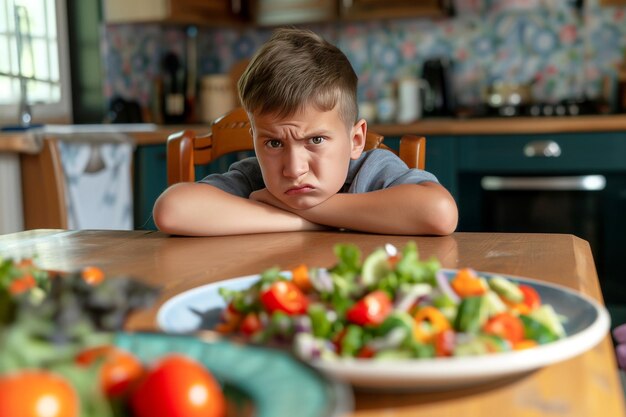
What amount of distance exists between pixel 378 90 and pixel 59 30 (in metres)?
1.48

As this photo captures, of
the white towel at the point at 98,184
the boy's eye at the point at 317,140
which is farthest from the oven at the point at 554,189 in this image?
the boy's eye at the point at 317,140

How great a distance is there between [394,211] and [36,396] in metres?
0.92

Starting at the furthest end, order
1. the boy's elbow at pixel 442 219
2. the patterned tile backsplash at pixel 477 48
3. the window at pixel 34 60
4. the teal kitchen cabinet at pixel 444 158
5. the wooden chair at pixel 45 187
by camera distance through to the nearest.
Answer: the patterned tile backsplash at pixel 477 48, the window at pixel 34 60, the teal kitchen cabinet at pixel 444 158, the wooden chair at pixel 45 187, the boy's elbow at pixel 442 219

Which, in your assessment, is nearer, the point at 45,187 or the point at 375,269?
the point at 375,269

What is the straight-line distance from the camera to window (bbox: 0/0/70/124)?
315cm

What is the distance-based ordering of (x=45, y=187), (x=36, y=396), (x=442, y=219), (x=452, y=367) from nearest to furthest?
(x=36, y=396) < (x=452, y=367) < (x=442, y=219) < (x=45, y=187)

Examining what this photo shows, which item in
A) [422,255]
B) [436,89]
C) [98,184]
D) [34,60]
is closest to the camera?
[422,255]

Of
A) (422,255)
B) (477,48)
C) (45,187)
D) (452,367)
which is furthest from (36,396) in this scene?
(477,48)

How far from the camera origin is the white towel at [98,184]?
2682 millimetres

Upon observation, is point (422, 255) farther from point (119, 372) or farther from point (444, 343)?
point (119, 372)

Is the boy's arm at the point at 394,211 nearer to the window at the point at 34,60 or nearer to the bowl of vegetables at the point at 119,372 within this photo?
the bowl of vegetables at the point at 119,372

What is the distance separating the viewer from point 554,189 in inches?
112

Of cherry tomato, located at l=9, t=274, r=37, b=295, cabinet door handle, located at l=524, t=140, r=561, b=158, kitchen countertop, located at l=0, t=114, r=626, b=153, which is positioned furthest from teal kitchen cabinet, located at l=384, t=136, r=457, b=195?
cherry tomato, located at l=9, t=274, r=37, b=295

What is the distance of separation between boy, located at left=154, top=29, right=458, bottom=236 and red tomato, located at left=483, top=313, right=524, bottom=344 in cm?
64
